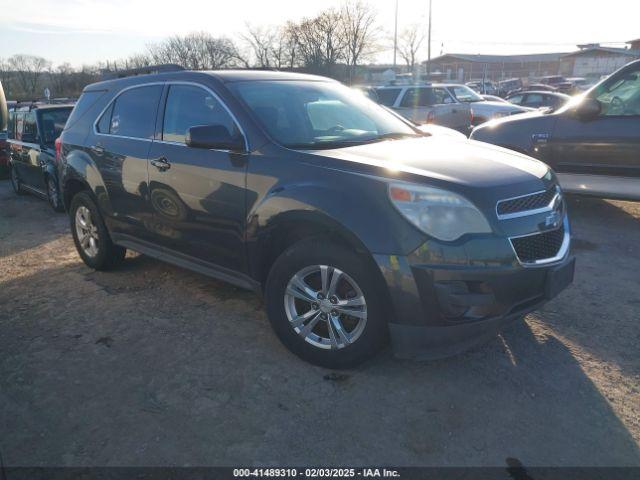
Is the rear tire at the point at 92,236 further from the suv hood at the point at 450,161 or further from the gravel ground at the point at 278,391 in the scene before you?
the suv hood at the point at 450,161

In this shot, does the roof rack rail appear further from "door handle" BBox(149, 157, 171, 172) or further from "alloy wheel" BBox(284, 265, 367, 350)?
"alloy wheel" BBox(284, 265, 367, 350)

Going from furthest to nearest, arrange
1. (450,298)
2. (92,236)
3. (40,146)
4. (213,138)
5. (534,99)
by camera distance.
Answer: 1. (534,99)
2. (40,146)
3. (92,236)
4. (213,138)
5. (450,298)

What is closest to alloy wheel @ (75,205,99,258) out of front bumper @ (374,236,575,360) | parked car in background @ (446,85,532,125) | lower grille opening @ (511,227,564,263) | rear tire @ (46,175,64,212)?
rear tire @ (46,175,64,212)

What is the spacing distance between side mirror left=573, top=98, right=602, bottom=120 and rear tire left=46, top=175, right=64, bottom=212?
7305 mm

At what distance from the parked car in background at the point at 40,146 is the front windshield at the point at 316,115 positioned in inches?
202

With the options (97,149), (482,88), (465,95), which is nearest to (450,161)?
(97,149)

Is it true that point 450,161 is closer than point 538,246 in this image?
No

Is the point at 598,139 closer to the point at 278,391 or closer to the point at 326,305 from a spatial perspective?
the point at 326,305

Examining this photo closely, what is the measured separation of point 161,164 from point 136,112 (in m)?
0.72

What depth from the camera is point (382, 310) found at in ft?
9.36

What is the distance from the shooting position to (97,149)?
4.56 meters

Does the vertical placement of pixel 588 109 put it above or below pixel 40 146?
above

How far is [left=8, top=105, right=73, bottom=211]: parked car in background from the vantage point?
7.80m

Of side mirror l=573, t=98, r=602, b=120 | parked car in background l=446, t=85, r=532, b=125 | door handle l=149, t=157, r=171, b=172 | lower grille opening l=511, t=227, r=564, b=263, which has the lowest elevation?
lower grille opening l=511, t=227, r=564, b=263
